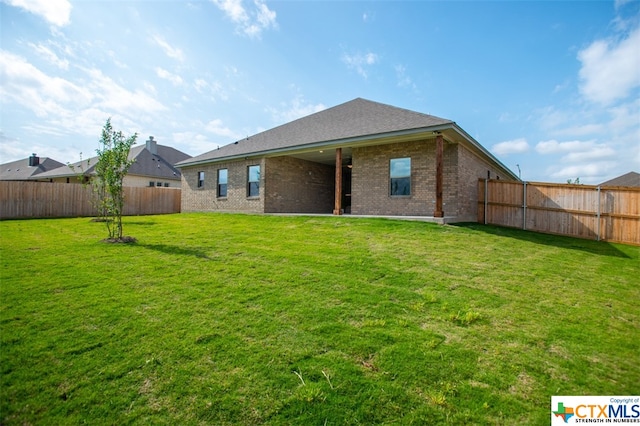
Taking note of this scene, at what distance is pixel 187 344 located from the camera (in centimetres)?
310

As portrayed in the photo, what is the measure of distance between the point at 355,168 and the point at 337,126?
260cm

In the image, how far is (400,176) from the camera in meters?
12.1

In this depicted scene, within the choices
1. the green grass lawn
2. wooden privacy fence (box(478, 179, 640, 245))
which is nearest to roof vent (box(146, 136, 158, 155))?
the green grass lawn

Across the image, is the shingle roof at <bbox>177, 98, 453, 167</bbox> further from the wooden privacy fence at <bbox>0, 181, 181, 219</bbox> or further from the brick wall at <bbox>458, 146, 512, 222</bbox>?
the wooden privacy fence at <bbox>0, 181, 181, 219</bbox>

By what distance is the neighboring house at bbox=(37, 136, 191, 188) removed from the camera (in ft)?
88.8

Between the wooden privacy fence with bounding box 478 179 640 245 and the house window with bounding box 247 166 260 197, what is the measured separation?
1104 centimetres

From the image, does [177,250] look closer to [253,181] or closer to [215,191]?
[253,181]

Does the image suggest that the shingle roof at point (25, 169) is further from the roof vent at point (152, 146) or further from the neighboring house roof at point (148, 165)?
the roof vent at point (152, 146)

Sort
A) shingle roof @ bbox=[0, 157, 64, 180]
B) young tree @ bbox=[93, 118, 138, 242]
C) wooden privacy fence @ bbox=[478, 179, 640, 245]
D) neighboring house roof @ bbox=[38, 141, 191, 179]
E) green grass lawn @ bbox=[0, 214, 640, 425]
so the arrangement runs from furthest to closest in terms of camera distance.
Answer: shingle roof @ bbox=[0, 157, 64, 180]
neighboring house roof @ bbox=[38, 141, 191, 179]
wooden privacy fence @ bbox=[478, 179, 640, 245]
young tree @ bbox=[93, 118, 138, 242]
green grass lawn @ bbox=[0, 214, 640, 425]

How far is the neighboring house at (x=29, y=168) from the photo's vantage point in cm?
3488

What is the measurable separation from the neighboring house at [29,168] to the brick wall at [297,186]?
114 ft

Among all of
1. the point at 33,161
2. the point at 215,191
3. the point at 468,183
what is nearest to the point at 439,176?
the point at 468,183

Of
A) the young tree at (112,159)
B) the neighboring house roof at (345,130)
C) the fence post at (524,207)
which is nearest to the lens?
the young tree at (112,159)

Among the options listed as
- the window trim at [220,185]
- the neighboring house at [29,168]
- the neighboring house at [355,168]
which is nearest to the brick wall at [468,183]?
the neighboring house at [355,168]
